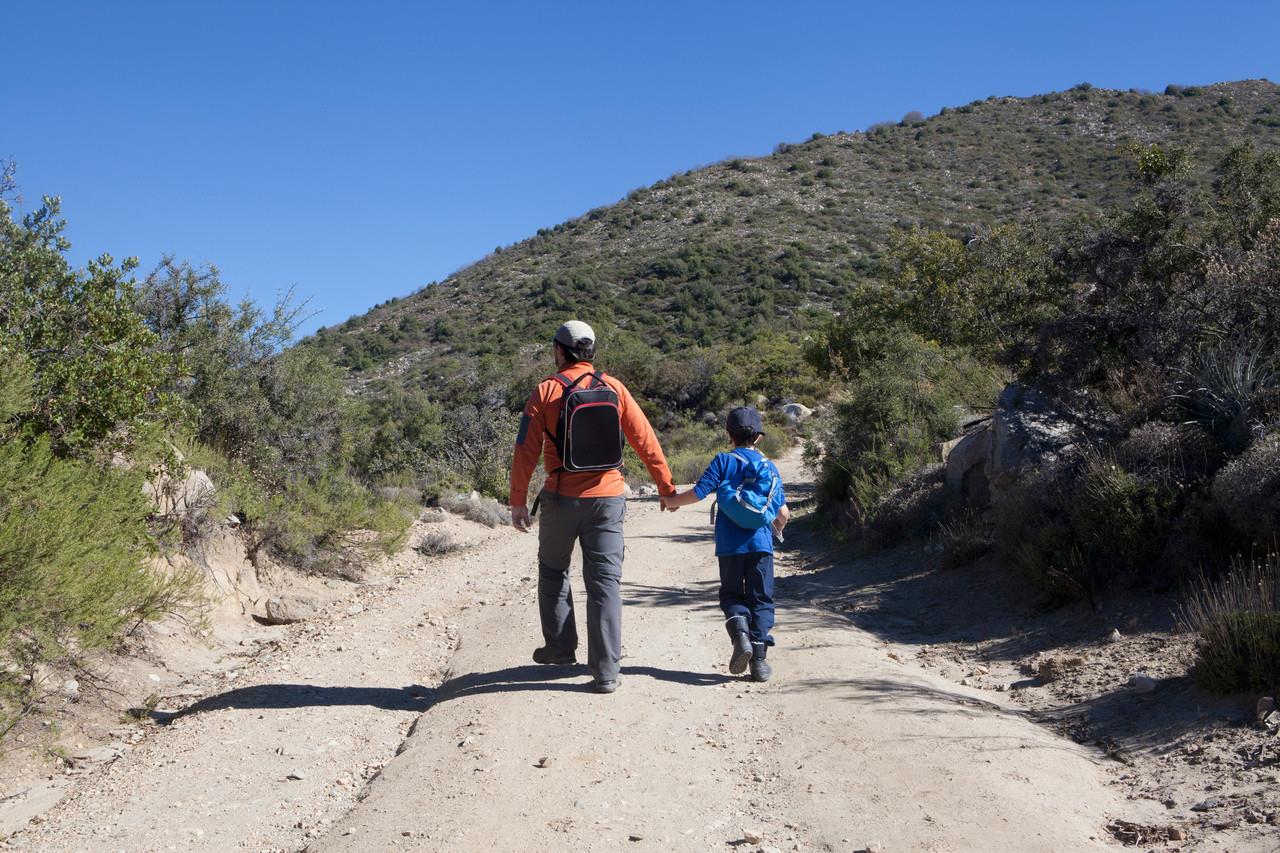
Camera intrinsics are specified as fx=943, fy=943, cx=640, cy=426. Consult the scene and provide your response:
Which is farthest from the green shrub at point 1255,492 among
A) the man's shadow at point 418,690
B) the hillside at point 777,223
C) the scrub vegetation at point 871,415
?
the hillside at point 777,223

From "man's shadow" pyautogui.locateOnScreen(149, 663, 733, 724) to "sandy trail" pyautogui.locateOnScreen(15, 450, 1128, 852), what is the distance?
0.02m

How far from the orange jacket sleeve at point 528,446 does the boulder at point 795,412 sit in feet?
79.1

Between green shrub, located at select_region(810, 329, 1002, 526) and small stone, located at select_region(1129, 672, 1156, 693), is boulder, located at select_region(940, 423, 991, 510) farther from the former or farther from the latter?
small stone, located at select_region(1129, 672, 1156, 693)

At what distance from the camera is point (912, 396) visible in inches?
546

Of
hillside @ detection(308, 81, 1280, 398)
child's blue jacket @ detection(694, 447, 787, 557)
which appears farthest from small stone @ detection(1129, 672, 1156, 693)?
hillside @ detection(308, 81, 1280, 398)

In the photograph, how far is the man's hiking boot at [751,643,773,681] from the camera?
5.86m

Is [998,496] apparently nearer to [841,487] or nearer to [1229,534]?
[1229,534]

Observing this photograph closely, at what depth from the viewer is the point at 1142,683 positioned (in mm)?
5398

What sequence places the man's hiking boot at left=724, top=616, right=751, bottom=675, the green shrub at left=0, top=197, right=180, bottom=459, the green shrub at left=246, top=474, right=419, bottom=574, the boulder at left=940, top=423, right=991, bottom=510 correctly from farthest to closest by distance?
the boulder at left=940, top=423, right=991, bottom=510, the green shrub at left=246, top=474, right=419, bottom=574, the green shrub at left=0, top=197, right=180, bottom=459, the man's hiking boot at left=724, top=616, right=751, bottom=675

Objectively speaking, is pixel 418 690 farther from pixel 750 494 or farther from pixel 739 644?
pixel 750 494

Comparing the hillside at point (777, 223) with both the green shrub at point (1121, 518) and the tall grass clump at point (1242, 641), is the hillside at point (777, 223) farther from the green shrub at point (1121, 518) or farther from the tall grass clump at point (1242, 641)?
the tall grass clump at point (1242, 641)

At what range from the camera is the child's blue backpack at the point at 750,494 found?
584 centimetres

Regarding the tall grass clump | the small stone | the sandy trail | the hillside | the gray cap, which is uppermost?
the hillside

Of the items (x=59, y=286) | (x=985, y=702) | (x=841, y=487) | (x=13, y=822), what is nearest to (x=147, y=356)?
(x=59, y=286)
